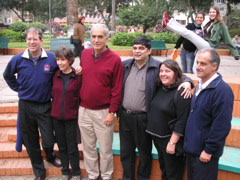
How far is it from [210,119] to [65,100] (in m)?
1.56

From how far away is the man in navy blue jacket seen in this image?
212 centimetres

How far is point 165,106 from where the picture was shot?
2551mm

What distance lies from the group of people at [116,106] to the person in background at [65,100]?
1cm

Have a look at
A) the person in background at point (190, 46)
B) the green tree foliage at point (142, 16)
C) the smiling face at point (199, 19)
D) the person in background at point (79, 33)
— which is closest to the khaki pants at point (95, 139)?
the person in background at point (190, 46)

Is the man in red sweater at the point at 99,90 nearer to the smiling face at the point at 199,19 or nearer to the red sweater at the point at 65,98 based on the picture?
the red sweater at the point at 65,98

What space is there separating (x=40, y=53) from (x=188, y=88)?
1.68m

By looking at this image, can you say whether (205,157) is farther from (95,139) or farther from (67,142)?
(67,142)

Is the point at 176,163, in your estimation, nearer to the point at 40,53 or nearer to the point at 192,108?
the point at 192,108

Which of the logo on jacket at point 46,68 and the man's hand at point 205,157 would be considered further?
the logo on jacket at point 46,68

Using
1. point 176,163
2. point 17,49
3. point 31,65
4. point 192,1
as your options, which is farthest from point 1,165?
point 192,1

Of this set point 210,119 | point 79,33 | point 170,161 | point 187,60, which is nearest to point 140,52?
point 210,119

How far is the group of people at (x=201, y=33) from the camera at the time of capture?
130 inches

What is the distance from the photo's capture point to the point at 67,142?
3.13 m

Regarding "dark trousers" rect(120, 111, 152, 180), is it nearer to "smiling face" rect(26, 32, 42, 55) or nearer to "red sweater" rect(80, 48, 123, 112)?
"red sweater" rect(80, 48, 123, 112)
